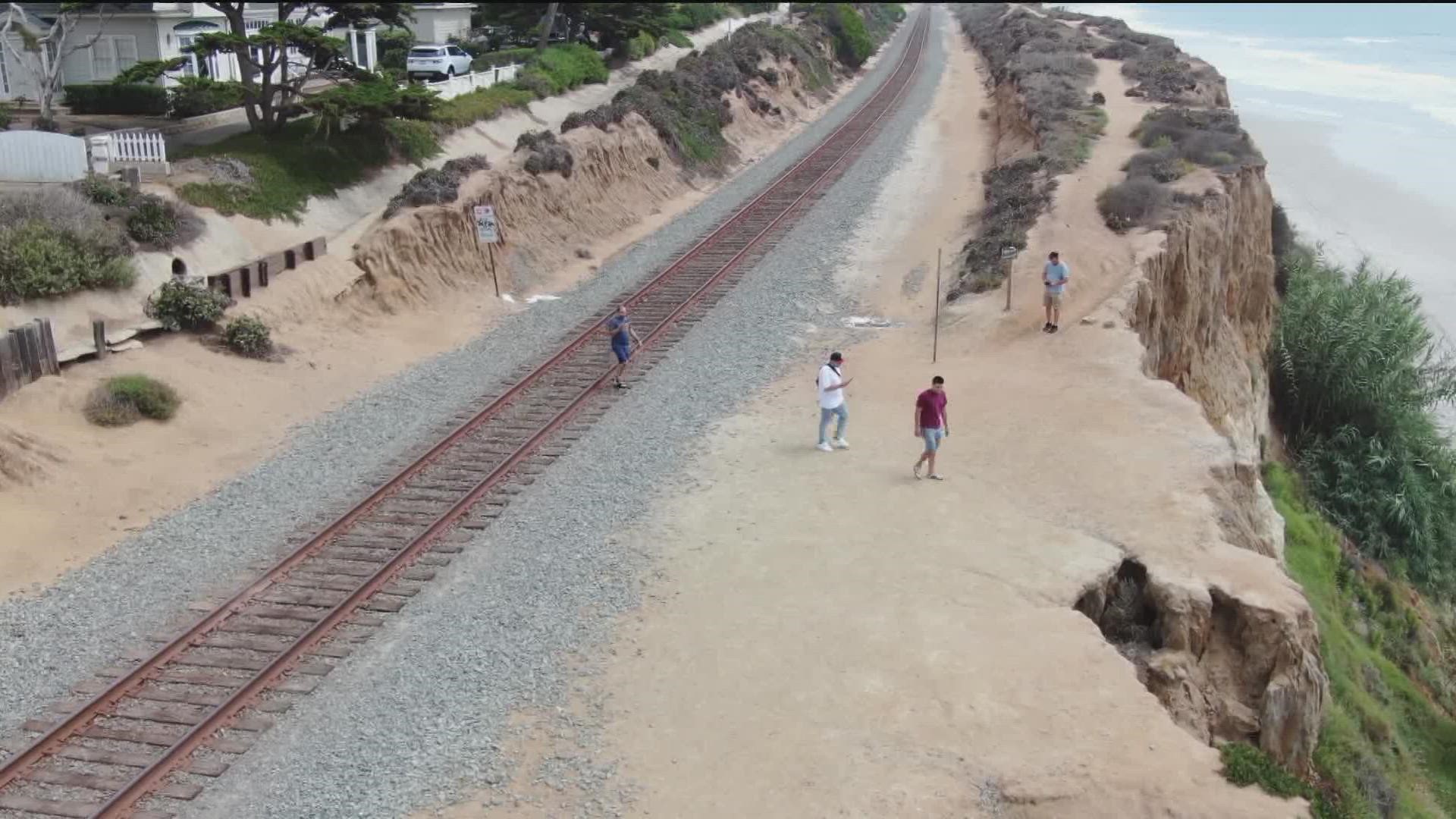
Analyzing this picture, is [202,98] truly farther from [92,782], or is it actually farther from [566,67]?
[92,782]

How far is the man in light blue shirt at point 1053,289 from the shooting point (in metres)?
A: 21.6

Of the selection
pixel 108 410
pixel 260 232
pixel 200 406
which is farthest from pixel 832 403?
pixel 260 232

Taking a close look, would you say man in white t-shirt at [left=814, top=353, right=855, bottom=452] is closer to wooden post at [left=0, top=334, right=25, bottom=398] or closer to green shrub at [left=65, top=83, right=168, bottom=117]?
wooden post at [left=0, top=334, right=25, bottom=398]

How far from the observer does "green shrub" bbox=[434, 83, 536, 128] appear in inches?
1257

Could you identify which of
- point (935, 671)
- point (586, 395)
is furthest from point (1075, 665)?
point (586, 395)

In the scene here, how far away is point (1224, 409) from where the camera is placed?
25.3 meters

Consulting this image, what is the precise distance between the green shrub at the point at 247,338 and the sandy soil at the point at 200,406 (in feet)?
0.90

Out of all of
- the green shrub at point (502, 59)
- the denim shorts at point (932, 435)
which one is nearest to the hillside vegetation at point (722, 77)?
the green shrub at point (502, 59)

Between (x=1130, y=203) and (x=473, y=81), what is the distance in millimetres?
20235

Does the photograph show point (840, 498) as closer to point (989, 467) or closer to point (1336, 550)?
point (989, 467)

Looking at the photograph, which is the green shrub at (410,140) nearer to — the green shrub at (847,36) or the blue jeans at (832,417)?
the blue jeans at (832,417)

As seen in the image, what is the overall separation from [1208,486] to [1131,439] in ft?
5.70

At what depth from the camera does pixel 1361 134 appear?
67.1 m

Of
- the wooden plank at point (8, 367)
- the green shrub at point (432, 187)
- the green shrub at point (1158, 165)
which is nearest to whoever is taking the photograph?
the wooden plank at point (8, 367)
